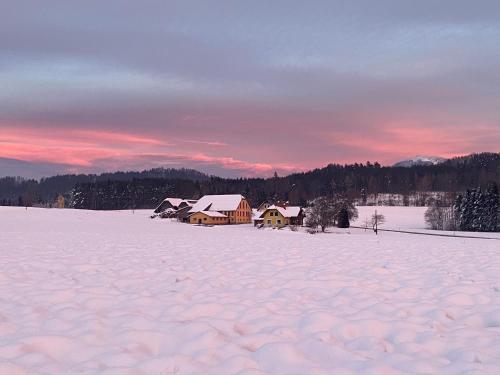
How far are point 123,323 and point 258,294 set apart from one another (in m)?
3.21

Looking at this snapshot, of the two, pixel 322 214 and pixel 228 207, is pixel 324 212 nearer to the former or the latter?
pixel 322 214

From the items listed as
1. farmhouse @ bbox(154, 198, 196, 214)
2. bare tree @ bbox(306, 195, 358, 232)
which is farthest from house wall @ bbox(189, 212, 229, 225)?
bare tree @ bbox(306, 195, 358, 232)

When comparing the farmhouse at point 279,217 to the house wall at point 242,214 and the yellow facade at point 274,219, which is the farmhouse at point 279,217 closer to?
the yellow facade at point 274,219

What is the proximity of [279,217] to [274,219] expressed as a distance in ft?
3.83

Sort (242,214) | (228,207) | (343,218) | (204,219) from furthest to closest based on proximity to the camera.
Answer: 1. (242,214)
2. (228,207)
3. (204,219)
4. (343,218)

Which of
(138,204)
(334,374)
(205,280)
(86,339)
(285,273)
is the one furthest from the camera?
(138,204)

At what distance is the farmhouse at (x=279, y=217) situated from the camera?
88.8 m

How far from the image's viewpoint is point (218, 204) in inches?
3976

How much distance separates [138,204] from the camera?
184875mm

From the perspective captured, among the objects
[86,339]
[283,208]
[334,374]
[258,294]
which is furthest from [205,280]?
[283,208]

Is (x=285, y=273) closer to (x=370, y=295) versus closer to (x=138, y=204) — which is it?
(x=370, y=295)

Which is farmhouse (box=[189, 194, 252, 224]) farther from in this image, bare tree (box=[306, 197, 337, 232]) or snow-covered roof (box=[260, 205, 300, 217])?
bare tree (box=[306, 197, 337, 232])

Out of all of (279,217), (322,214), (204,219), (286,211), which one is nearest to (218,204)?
(204,219)

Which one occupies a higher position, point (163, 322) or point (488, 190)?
point (488, 190)
